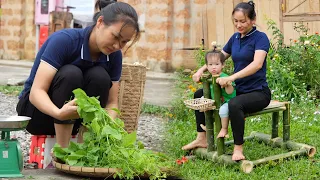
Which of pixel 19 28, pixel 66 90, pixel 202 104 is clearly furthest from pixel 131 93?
pixel 19 28

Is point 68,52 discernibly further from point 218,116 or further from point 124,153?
point 218,116

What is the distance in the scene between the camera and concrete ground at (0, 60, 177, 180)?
3.35 meters

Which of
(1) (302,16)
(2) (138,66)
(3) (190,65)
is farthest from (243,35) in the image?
(3) (190,65)

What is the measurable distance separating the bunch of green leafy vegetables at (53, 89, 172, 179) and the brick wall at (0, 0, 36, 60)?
10.3 m

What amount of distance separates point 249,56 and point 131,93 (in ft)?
3.05

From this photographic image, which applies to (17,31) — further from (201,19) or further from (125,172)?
(125,172)

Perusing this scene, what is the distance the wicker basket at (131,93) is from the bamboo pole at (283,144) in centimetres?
93

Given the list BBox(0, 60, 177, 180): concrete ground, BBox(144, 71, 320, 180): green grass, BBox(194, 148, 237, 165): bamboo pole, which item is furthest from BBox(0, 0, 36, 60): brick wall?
BBox(194, 148, 237, 165): bamboo pole

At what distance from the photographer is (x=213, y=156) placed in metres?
3.98

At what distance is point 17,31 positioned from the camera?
13.5 m

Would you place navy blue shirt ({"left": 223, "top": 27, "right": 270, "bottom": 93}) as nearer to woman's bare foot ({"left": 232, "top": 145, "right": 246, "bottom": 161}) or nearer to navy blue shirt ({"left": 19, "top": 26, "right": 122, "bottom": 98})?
woman's bare foot ({"left": 232, "top": 145, "right": 246, "bottom": 161})

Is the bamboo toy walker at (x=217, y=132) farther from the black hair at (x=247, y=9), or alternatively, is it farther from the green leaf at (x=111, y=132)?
the green leaf at (x=111, y=132)

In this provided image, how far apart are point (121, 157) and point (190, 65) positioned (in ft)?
23.8

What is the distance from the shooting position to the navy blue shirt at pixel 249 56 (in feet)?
13.2
